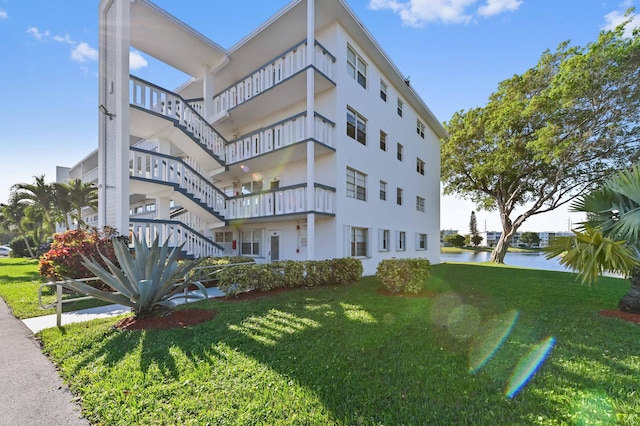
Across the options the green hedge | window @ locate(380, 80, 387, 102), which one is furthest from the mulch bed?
window @ locate(380, 80, 387, 102)

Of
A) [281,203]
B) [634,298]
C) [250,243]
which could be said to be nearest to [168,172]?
[281,203]

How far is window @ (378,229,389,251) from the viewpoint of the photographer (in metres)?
14.2

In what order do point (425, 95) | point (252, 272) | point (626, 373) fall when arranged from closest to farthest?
point (626, 373) → point (252, 272) → point (425, 95)

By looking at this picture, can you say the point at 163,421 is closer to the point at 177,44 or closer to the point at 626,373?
the point at 626,373

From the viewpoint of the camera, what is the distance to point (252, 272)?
8055mm

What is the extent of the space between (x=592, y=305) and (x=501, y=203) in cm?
1891

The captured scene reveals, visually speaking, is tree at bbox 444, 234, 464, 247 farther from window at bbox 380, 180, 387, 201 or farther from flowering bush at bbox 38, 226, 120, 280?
flowering bush at bbox 38, 226, 120, 280

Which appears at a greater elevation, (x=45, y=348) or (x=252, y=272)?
(x=252, y=272)

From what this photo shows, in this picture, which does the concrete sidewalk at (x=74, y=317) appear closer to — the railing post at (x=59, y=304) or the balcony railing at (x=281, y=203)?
the railing post at (x=59, y=304)

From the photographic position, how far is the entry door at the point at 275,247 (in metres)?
13.1

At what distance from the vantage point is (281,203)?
36.9 ft

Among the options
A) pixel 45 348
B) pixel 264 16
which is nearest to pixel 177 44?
pixel 264 16

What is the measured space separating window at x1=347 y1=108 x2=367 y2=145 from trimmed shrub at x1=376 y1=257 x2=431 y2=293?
21.2 feet

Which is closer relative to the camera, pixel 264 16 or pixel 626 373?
pixel 626 373
